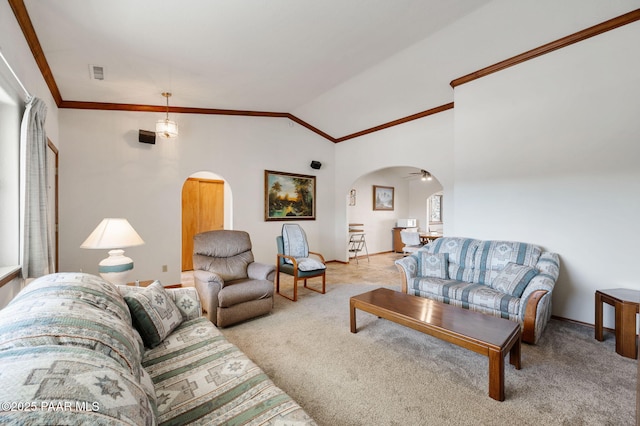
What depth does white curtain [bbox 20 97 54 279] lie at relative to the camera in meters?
2.12

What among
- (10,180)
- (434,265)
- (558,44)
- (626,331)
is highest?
(558,44)

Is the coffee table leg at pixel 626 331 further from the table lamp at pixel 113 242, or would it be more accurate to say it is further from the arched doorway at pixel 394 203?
the arched doorway at pixel 394 203

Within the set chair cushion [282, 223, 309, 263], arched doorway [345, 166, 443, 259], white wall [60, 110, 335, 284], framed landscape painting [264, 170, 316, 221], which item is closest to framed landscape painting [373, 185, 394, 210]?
arched doorway [345, 166, 443, 259]

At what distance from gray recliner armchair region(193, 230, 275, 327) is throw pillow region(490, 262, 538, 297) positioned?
99.1 inches

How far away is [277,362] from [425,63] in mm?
3964

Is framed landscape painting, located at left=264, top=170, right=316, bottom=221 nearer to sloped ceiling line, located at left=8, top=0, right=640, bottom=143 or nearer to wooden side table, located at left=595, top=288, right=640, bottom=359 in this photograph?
sloped ceiling line, located at left=8, top=0, right=640, bottom=143

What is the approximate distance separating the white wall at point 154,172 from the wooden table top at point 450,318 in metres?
3.13

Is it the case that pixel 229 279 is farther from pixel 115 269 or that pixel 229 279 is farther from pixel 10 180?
pixel 10 180

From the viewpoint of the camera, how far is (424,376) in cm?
201

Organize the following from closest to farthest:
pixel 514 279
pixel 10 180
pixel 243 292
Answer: pixel 10 180 → pixel 514 279 → pixel 243 292

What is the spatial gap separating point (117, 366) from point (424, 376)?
2001 millimetres

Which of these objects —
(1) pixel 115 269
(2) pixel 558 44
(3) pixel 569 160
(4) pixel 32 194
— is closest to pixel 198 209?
(1) pixel 115 269

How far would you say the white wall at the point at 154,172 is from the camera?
12.2ft

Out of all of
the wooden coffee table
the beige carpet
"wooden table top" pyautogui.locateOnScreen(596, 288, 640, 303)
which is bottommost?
the beige carpet
